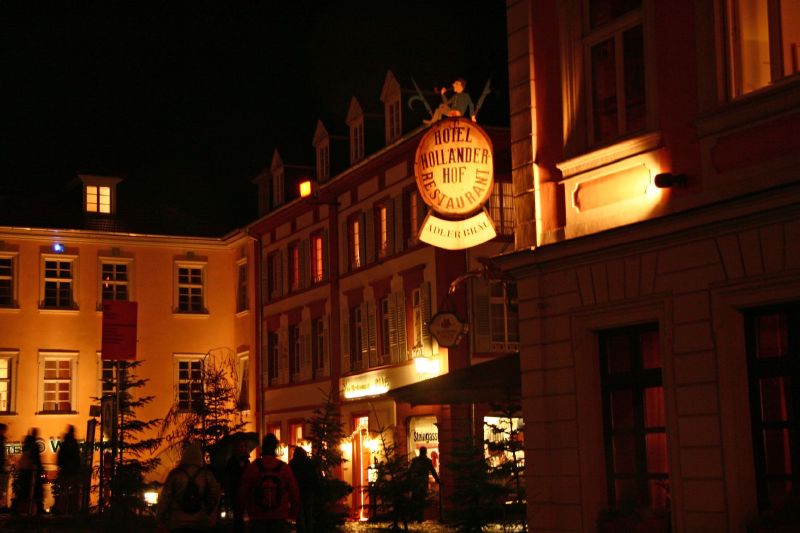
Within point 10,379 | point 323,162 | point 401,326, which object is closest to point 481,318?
point 401,326

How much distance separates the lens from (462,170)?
52.3 feet

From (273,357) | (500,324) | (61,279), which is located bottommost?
(500,324)

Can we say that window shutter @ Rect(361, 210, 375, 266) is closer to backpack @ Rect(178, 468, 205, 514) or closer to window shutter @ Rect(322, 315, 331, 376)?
window shutter @ Rect(322, 315, 331, 376)

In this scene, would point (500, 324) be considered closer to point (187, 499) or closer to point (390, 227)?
point (390, 227)

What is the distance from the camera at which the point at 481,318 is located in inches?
1268

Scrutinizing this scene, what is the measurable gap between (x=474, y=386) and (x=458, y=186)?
3156mm

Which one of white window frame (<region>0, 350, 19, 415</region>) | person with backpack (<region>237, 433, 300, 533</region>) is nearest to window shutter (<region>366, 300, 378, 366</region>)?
white window frame (<region>0, 350, 19, 415</region>)

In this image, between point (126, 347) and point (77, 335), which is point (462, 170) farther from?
point (77, 335)

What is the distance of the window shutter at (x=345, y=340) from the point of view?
39312 millimetres

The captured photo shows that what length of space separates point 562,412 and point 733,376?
2.53 metres

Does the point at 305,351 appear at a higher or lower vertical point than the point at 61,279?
lower

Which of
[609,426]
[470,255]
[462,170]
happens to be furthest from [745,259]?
[470,255]

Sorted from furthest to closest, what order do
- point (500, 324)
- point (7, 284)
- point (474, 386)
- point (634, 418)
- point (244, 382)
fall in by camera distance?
point (244, 382) < point (7, 284) < point (500, 324) < point (474, 386) < point (634, 418)

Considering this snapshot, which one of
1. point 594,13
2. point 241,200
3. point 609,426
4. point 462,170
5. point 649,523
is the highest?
point 241,200
